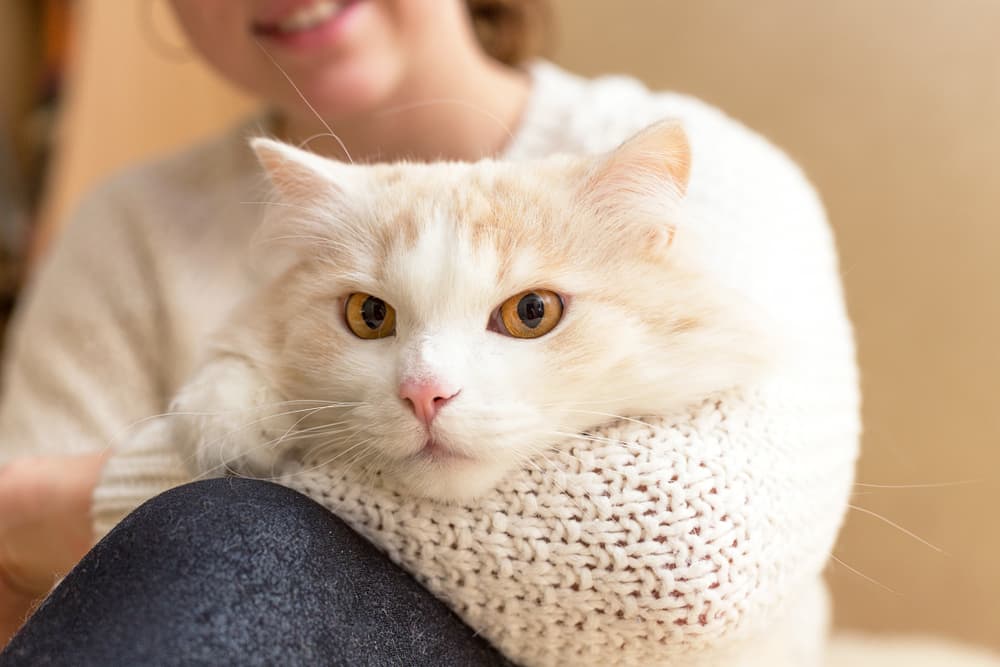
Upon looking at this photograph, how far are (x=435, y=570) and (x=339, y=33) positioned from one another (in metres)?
0.88

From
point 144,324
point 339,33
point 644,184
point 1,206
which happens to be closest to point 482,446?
point 644,184

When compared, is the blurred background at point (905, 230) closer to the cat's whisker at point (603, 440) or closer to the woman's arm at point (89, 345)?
the cat's whisker at point (603, 440)

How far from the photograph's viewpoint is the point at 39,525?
3.45 ft

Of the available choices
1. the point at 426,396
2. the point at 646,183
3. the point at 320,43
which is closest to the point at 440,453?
the point at 426,396

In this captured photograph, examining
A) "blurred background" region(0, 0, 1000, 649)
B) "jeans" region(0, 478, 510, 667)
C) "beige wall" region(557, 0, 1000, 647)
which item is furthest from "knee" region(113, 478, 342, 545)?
"beige wall" region(557, 0, 1000, 647)

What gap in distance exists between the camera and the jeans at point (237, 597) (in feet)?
2.20

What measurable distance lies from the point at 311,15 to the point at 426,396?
33.5 inches

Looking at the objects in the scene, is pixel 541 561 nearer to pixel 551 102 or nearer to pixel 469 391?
pixel 469 391

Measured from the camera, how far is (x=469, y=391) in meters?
0.74

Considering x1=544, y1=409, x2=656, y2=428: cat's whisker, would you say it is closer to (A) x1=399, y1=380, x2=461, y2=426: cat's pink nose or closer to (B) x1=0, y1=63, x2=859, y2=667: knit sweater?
(B) x1=0, y1=63, x2=859, y2=667: knit sweater

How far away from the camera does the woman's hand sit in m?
1.03

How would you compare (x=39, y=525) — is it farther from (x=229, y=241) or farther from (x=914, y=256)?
(x=914, y=256)

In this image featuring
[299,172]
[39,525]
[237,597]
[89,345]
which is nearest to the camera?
[237,597]

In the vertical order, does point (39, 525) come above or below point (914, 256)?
below
